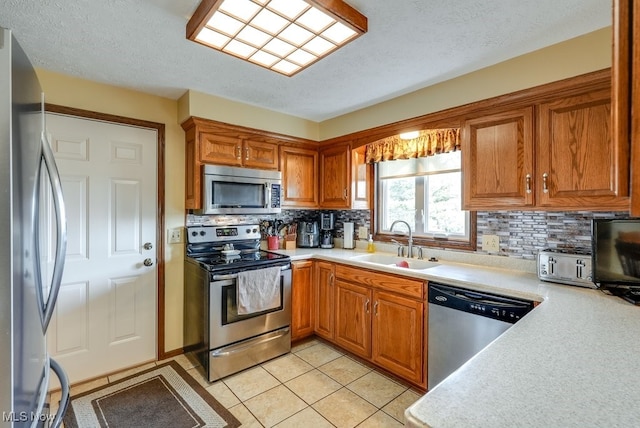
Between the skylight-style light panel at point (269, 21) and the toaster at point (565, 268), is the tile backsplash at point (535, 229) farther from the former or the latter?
the skylight-style light panel at point (269, 21)

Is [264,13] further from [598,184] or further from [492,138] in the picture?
[598,184]

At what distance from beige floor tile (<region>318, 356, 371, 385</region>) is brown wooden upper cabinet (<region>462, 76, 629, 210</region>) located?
1545 mm

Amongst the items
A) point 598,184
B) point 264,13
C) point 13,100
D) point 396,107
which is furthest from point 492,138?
point 13,100

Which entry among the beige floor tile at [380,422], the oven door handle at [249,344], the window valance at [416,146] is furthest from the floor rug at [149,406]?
the window valance at [416,146]

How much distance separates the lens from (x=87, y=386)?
2.21 meters

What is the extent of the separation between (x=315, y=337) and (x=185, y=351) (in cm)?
122

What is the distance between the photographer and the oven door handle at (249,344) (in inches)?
89.7

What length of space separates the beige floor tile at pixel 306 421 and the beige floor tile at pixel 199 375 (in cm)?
75

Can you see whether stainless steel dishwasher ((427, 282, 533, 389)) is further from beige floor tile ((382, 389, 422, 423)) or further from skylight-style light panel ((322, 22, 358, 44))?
skylight-style light panel ((322, 22, 358, 44))

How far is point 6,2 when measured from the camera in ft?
4.66

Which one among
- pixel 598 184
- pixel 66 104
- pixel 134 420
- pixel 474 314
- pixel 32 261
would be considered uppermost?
pixel 66 104

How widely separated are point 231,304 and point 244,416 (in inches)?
30.2

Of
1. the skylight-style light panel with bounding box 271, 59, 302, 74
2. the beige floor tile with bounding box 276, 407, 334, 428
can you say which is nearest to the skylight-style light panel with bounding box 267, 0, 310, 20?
the skylight-style light panel with bounding box 271, 59, 302, 74

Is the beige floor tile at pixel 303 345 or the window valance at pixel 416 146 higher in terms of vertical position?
the window valance at pixel 416 146
